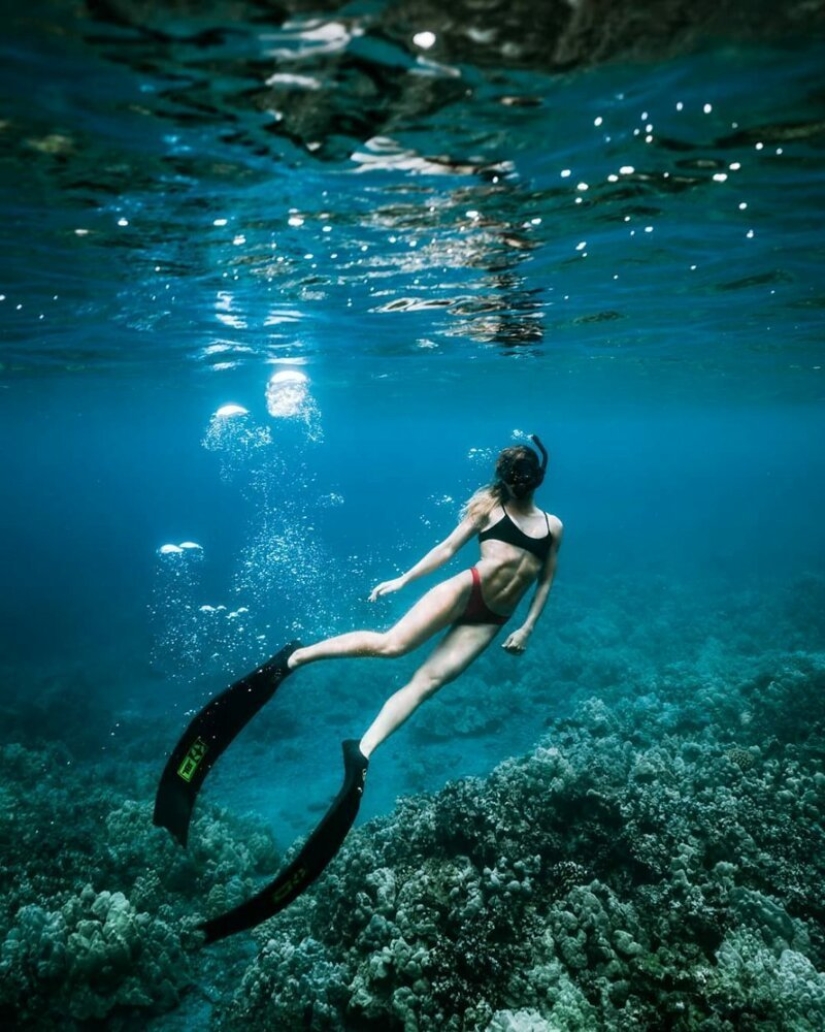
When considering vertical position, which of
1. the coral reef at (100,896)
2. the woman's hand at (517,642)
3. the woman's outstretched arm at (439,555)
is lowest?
the coral reef at (100,896)

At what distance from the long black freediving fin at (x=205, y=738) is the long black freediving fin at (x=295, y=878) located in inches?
55.3

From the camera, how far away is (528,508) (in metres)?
7.02

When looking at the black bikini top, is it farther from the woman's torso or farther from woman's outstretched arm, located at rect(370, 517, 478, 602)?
woman's outstretched arm, located at rect(370, 517, 478, 602)

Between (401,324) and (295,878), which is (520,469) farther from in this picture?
(401,324)

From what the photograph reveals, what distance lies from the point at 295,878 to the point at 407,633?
244 centimetres

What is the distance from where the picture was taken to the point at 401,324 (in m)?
→ 19.6

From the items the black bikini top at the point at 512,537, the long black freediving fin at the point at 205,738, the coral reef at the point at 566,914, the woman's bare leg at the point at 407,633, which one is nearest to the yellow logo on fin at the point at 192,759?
the long black freediving fin at the point at 205,738

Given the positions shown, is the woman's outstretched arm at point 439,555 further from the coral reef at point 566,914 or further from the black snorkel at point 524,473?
the coral reef at point 566,914

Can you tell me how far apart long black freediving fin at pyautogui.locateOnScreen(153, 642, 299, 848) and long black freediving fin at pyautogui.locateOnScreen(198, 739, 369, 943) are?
141 centimetres

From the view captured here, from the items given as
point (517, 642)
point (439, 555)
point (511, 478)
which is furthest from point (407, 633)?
point (511, 478)

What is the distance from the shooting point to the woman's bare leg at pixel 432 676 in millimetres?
6273

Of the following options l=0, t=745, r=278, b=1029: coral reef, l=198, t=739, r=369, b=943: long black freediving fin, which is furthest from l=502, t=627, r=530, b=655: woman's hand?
l=0, t=745, r=278, b=1029: coral reef

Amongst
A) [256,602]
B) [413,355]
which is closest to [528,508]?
[413,355]

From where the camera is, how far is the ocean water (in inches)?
227
